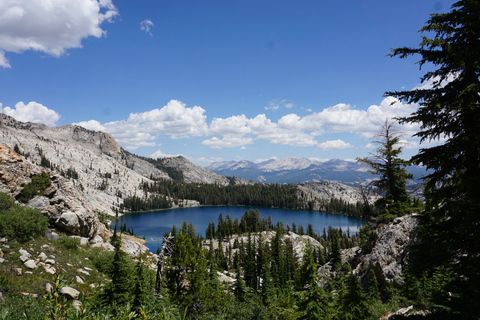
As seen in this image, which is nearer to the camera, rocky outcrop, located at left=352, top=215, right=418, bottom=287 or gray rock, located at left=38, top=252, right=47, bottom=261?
rocky outcrop, located at left=352, top=215, right=418, bottom=287

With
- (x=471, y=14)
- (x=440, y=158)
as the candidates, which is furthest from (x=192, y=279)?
(x=471, y=14)

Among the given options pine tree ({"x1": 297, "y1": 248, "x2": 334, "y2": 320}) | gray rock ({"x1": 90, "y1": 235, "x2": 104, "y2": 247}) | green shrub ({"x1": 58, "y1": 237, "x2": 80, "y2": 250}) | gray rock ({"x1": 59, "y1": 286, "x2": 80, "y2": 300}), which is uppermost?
pine tree ({"x1": 297, "y1": 248, "x2": 334, "y2": 320})

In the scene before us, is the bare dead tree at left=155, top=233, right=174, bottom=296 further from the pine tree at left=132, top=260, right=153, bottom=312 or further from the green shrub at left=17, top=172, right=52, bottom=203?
the green shrub at left=17, top=172, right=52, bottom=203

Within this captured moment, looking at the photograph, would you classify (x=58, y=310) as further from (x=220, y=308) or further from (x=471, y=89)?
(x=220, y=308)

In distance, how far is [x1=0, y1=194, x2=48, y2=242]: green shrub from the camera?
685 inches

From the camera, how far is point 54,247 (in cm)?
2008

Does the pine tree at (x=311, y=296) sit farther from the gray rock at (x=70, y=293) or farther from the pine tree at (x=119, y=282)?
the gray rock at (x=70, y=293)

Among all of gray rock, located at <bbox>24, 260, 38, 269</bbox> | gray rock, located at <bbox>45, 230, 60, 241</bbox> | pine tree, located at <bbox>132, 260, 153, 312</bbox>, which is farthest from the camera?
gray rock, located at <bbox>45, 230, 60, 241</bbox>

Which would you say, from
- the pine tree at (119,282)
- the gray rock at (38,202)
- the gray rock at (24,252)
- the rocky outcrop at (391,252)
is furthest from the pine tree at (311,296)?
the gray rock at (38,202)

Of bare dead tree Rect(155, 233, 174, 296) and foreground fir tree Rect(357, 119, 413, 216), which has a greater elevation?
foreground fir tree Rect(357, 119, 413, 216)

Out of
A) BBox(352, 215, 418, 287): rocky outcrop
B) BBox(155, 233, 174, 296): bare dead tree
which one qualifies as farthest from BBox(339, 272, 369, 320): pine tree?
BBox(155, 233, 174, 296): bare dead tree

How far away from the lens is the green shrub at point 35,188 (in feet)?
82.3

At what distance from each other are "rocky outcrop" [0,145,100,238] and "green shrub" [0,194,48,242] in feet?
14.7

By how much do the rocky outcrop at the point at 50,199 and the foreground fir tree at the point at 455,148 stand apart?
31.1 metres
